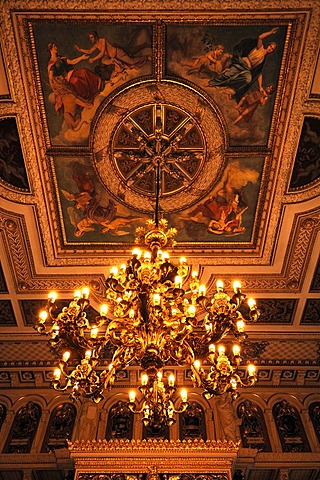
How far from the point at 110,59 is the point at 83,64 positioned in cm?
41

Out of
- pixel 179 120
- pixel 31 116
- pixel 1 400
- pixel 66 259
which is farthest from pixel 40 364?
pixel 179 120

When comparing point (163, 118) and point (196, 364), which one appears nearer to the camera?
point (196, 364)

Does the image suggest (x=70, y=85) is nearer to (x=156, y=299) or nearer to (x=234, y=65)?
(x=234, y=65)

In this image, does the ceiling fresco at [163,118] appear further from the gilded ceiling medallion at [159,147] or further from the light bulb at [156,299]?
the light bulb at [156,299]

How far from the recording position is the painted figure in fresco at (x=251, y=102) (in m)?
6.42

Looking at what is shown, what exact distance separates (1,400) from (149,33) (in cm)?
809

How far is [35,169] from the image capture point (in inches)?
281

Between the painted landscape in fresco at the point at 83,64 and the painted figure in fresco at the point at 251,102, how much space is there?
5.04ft

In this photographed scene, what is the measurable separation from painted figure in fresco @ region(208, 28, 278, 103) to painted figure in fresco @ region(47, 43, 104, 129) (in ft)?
5.99

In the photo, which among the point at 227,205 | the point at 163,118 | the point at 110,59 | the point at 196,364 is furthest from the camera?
the point at 227,205

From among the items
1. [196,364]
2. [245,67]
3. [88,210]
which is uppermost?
[245,67]

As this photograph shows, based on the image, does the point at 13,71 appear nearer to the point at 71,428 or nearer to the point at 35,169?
the point at 35,169

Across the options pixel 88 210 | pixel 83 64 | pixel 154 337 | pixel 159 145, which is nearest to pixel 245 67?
pixel 159 145

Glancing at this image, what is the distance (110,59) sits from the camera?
617cm
